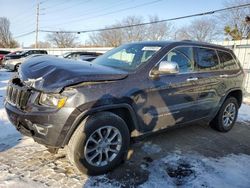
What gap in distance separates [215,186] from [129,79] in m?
1.78

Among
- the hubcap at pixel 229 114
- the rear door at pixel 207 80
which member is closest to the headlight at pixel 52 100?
the rear door at pixel 207 80

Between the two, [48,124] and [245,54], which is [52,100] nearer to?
[48,124]

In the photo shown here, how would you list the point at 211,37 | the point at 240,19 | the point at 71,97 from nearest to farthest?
the point at 71,97 → the point at 240,19 → the point at 211,37

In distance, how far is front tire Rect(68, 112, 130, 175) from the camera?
3.11m

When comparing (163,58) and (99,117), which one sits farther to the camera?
(163,58)

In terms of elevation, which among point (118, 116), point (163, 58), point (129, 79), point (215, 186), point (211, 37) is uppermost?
point (211, 37)

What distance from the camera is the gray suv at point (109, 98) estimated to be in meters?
2.99

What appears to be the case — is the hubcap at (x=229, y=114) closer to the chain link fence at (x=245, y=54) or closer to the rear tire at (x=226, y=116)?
the rear tire at (x=226, y=116)

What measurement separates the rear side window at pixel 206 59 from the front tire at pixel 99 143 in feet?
6.63

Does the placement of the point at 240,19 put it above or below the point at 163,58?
above

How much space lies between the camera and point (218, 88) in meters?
4.93

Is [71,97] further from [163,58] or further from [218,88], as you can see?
[218,88]

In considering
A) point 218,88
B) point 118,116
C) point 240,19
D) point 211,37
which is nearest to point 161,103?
point 118,116

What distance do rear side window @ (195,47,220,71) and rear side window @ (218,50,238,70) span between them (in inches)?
7.2
